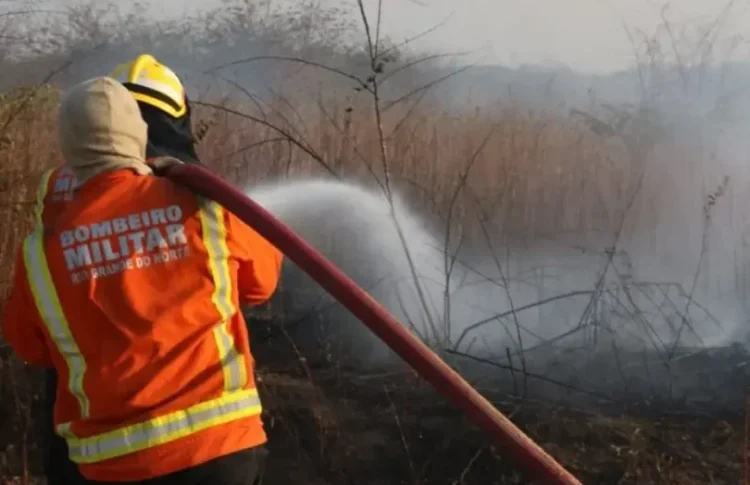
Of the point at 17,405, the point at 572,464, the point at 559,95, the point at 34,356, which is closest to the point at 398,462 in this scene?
the point at 572,464

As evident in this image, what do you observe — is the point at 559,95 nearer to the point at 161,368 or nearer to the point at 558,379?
the point at 558,379

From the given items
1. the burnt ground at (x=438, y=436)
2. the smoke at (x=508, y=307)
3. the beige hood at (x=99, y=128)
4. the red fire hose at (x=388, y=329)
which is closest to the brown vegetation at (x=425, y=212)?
the burnt ground at (x=438, y=436)

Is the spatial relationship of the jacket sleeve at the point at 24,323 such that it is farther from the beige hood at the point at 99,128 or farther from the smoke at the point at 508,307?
the smoke at the point at 508,307

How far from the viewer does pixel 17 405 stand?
4.00m

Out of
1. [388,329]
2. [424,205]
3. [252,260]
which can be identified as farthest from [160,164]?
[424,205]

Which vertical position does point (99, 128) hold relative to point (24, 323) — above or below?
above

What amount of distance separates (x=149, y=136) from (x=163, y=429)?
2.47 feet

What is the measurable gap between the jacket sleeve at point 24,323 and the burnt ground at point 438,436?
1313mm

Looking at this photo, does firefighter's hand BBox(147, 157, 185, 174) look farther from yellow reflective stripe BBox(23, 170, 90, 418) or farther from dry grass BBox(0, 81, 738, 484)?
dry grass BBox(0, 81, 738, 484)

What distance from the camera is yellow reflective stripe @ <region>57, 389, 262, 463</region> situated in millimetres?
2162

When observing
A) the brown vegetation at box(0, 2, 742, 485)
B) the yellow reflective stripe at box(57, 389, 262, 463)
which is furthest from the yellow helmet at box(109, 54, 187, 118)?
the brown vegetation at box(0, 2, 742, 485)

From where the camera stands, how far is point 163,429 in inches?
85.1

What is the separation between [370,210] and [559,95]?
1.89 m

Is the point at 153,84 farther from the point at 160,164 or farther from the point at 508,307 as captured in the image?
the point at 508,307
